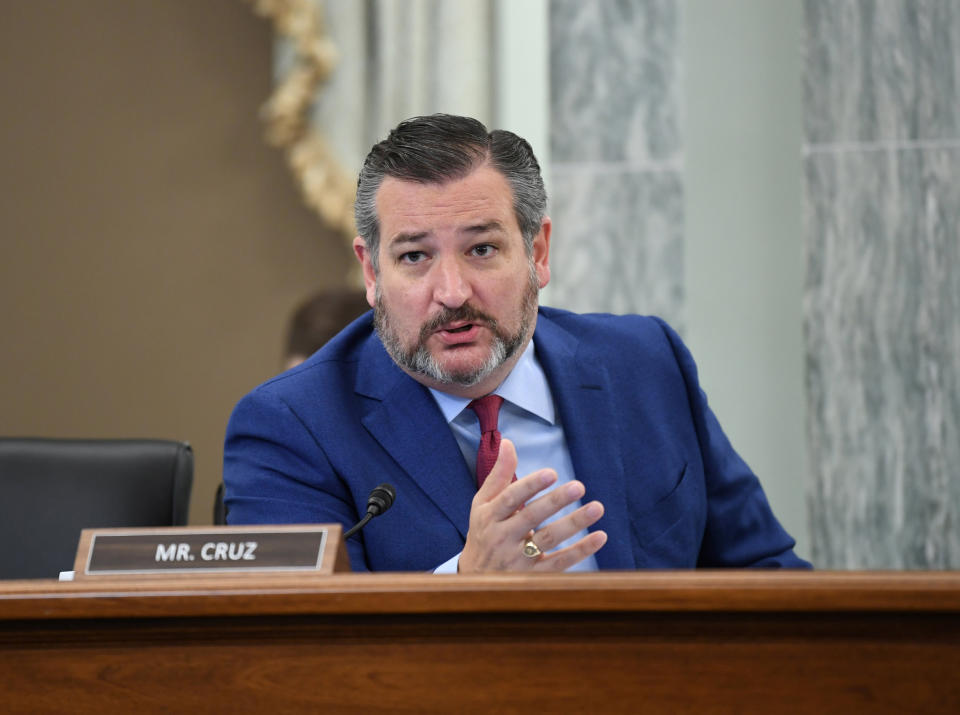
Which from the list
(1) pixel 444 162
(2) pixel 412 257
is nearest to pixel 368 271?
(2) pixel 412 257

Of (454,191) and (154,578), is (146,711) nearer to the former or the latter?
(154,578)

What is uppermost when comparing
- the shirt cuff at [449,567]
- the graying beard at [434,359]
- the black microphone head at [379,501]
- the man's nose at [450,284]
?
the man's nose at [450,284]

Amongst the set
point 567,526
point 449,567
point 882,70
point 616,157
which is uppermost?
point 882,70

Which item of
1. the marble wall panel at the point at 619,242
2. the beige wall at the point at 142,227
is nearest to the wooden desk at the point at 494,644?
the marble wall panel at the point at 619,242

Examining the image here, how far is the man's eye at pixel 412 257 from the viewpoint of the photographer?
70.8 inches

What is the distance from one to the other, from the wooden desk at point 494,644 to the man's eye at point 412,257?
2.59 ft

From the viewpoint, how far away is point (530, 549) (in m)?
1.43

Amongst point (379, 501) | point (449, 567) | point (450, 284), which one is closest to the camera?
point (379, 501)

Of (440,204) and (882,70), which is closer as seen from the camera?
(440,204)

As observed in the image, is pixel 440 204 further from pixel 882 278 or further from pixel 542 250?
pixel 882 278

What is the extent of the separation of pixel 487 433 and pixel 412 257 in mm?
295

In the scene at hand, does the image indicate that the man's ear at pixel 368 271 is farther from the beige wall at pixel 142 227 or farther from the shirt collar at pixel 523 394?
the beige wall at pixel 142 227

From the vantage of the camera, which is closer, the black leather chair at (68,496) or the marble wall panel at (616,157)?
the black leather chair at (68,496)

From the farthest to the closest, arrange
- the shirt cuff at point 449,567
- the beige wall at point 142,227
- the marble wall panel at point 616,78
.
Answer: the beige wall at point 142,227 < the marble wall panel at point 616,78 < the shirt cuff at point 449,567
